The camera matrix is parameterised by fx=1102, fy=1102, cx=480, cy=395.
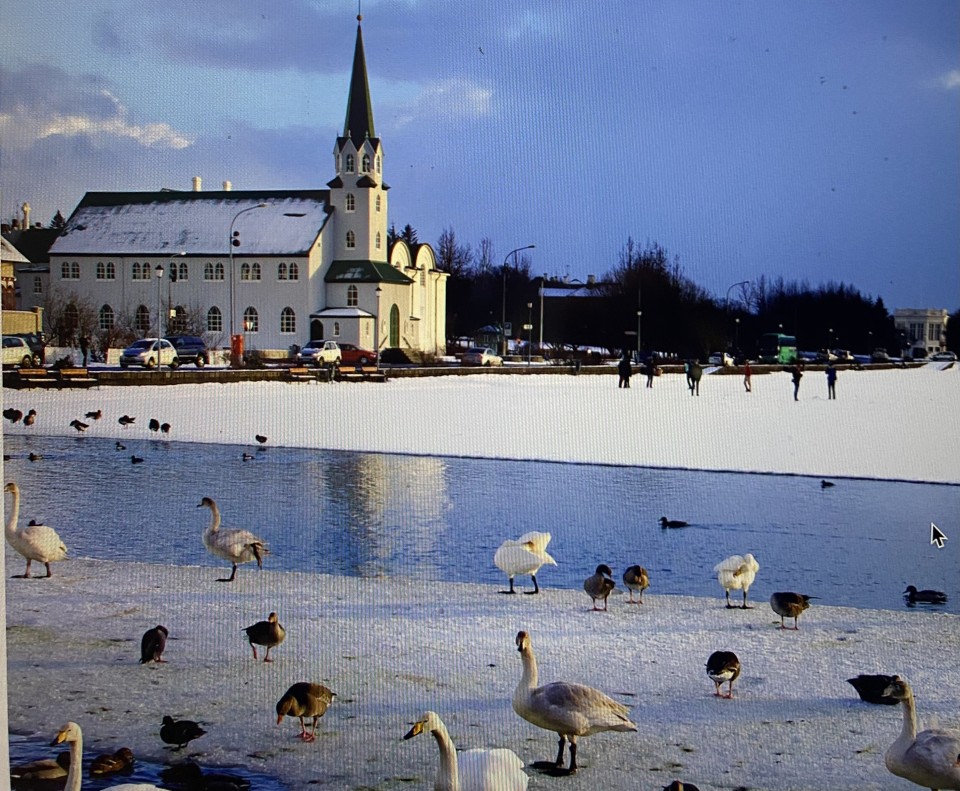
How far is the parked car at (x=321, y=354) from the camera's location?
26.0 feet

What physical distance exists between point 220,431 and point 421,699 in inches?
282

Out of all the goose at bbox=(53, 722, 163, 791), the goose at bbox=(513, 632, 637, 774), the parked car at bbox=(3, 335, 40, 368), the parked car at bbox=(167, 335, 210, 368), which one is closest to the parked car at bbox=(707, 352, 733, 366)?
the parked car at bbox=(167, 335, 210, 368)

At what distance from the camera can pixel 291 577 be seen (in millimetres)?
4156

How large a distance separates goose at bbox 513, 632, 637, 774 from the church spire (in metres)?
1.86

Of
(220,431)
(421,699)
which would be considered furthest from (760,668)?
(220,431)

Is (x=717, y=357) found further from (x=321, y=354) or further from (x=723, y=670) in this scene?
(x=723, y=670)

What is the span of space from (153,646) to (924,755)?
1942 millimetres

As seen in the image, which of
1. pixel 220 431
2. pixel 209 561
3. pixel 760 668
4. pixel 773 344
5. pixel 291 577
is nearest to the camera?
pixel 760 668

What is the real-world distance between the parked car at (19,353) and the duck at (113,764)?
2926mm

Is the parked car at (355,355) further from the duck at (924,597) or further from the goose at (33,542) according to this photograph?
the duck at (924,597)

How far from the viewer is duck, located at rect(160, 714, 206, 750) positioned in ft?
8.32

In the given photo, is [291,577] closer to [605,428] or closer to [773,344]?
[773,344]

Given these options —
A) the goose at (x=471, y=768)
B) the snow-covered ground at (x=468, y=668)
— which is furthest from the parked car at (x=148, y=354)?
the goose at (x=471, y=768)

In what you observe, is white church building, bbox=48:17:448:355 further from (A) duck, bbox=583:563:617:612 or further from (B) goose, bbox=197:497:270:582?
(A) duck, bbox=583:563:617:612
